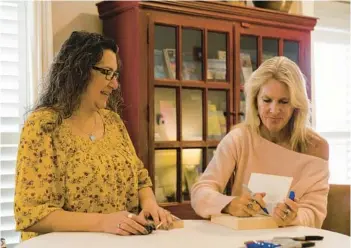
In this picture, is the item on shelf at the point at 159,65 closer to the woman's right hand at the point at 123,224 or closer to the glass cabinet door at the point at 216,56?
the glass cabinet door at the point at 216,56

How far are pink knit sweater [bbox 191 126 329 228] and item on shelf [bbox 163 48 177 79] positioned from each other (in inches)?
28.4

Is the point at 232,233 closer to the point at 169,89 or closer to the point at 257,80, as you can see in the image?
the point at 257,80

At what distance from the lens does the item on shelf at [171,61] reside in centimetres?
280

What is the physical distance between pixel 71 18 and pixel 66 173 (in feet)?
4.36

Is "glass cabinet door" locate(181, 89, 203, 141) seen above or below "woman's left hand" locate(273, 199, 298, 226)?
above

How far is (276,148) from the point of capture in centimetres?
209

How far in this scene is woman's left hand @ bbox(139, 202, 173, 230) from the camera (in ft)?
5.77

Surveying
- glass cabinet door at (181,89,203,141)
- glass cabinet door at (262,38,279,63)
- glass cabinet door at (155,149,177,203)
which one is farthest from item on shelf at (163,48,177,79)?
glass cabinet door at (262,38,279,63)

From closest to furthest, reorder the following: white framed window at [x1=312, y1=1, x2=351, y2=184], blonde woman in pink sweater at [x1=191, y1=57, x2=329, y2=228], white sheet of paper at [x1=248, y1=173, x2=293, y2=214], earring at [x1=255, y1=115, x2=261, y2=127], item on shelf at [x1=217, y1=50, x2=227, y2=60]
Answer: white sheet of paper at [x1=248, y1=173, x2=293, y2=214], blonde woman in pink sweater at [x1=191, y1=57, x2=329, y2=228], earring at [x1=255, y1=115, x2=261, y2=127], item on shelf at [x1=217, y1=50, x2=227, y2=60], white framed window at [x1=312, y1=1, x2=351, y2=184]

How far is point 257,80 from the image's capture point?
2.12m

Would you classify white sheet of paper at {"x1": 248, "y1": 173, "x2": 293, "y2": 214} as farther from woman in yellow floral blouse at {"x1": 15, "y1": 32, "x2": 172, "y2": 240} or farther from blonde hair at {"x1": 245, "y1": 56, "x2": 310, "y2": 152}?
woman in yellow floral blouse at {"x1": 15, "y1": 32, "x2": 172, "y2": 240}

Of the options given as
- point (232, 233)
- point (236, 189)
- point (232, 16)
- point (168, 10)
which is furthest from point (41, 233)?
point (232, 16)

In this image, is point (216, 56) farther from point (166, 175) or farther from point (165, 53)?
point (166, 175)

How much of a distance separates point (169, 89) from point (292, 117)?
85cm
